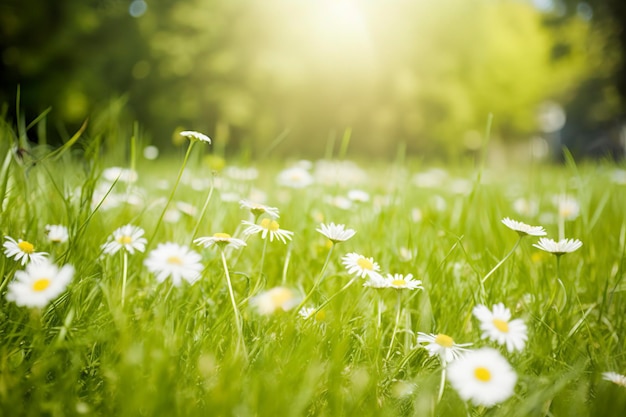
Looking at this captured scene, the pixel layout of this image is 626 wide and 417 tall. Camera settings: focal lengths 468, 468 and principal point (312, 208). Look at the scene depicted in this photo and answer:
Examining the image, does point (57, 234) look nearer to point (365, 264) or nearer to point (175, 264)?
point (175, 264)

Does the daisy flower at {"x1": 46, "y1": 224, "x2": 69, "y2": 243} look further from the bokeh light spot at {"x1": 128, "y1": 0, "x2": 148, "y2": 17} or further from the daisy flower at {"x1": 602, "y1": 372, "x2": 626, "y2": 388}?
the bokeh light spot at {"x1": 128, "y1": 0, "x2": 148, "y2": 17}

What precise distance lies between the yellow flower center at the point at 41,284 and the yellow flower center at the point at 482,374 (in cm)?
63

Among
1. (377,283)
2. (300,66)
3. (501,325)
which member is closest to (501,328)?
(501,325)

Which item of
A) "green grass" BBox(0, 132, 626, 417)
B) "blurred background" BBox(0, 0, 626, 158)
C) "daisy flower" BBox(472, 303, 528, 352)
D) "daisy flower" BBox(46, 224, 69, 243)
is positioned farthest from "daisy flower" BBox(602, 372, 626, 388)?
"blurred background" BBox(0, 0, 626, 158)

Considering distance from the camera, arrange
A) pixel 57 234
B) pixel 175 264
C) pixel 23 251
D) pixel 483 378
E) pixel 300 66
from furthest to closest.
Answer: pixel 300 66
pixel 57 234
pixel 23 251
pixel 175 264
pixel 483 378

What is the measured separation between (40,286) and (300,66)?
1321cm

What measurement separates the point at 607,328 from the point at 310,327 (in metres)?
0.70

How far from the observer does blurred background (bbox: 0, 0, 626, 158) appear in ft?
29.1

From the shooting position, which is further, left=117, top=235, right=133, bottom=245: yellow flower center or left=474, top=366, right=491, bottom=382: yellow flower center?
left=117, top=235, right=133, bottom=245: yellow flower center

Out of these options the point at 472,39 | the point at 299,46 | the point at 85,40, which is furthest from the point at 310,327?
the point at 472,39

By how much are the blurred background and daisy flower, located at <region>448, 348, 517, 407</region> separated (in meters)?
5.14

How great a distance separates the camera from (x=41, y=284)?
68 centimetres

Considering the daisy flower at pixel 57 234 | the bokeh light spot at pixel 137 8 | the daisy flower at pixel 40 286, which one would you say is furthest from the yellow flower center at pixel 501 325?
the bokeh light spot at pixel 137 8

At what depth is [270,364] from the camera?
2.54 feet
